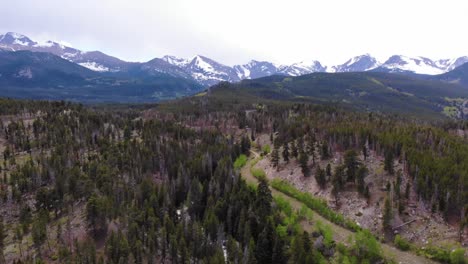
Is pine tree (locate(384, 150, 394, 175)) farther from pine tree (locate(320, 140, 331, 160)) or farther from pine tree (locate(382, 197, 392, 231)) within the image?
pine tree (locate(382, 197, 392, 231))

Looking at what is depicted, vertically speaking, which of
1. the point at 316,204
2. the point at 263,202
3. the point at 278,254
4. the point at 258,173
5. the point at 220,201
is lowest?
the point at 278,254

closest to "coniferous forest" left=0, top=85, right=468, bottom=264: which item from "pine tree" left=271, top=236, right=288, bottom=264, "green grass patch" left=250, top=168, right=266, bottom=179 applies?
"pine tree" left=271, top=236, right=288, bottom=264

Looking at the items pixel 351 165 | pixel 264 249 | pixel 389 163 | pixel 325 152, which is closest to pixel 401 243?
pixel 264 249

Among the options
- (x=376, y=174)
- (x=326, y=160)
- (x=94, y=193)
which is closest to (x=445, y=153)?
(x=376, y=174)

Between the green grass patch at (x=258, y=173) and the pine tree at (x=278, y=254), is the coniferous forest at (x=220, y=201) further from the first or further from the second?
the green grass patch at (x=258, y=173)

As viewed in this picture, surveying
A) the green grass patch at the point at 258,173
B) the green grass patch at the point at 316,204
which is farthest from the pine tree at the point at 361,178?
the green grass patch at the point at 258,173

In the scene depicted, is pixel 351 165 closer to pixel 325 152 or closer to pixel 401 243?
pixel 325 152

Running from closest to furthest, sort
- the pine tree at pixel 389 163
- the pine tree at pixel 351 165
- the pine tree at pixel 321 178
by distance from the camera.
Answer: the pine tree at pixel 389 163, the pine tree at pixel 351 165, the pine tree at pixel 321 178

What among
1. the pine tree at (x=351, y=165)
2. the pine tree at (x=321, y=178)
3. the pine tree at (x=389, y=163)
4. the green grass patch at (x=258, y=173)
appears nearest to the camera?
the pine tree at (x=389, y=163)

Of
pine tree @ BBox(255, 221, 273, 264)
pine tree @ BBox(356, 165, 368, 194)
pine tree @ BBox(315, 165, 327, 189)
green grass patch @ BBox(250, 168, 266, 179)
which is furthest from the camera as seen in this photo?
green grass patch @ BBox(250, 168, 266, 179)
